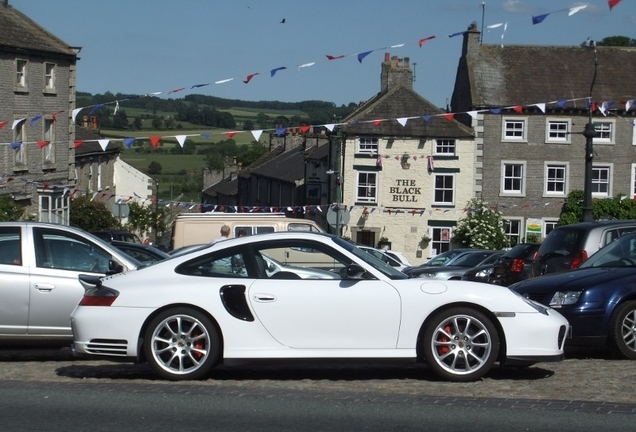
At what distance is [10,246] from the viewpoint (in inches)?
411

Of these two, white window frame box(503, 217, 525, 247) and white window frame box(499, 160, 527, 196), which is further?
white window frame box(503, 217, 525, 247)

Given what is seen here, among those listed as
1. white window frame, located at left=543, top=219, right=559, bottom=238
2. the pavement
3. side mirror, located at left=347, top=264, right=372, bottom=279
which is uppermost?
white window frame, located at left=543, top=219, right=559, bottom=238

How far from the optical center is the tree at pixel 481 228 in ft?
151

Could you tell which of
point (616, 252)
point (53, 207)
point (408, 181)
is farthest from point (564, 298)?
point (408, 181)

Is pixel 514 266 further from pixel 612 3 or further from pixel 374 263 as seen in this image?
pixel 374 263

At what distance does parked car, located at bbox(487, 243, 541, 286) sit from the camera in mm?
19797

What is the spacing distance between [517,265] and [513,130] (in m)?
29.5

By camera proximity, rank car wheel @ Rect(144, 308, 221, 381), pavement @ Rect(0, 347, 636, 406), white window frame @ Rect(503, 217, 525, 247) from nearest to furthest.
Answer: pavement @ Rect(0, 347, 636, 406) < car wheel @ Rect(144, 308, 221, 381) < white window frame @ Rect(503, 217, 525, 247)

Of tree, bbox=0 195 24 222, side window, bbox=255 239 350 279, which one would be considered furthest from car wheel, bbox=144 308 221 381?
tree, bbox=0 195 24 222

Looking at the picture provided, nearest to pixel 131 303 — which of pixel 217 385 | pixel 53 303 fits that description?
pixel 217 385

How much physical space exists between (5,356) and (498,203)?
39.4 metres

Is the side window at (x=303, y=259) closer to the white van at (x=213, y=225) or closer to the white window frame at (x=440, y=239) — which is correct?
the white van at (x=213, y=225)

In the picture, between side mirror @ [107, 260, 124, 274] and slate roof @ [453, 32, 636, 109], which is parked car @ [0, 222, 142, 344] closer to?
side mirror @ [107, 260, 124, 274]

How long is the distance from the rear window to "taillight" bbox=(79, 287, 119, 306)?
7543mm
